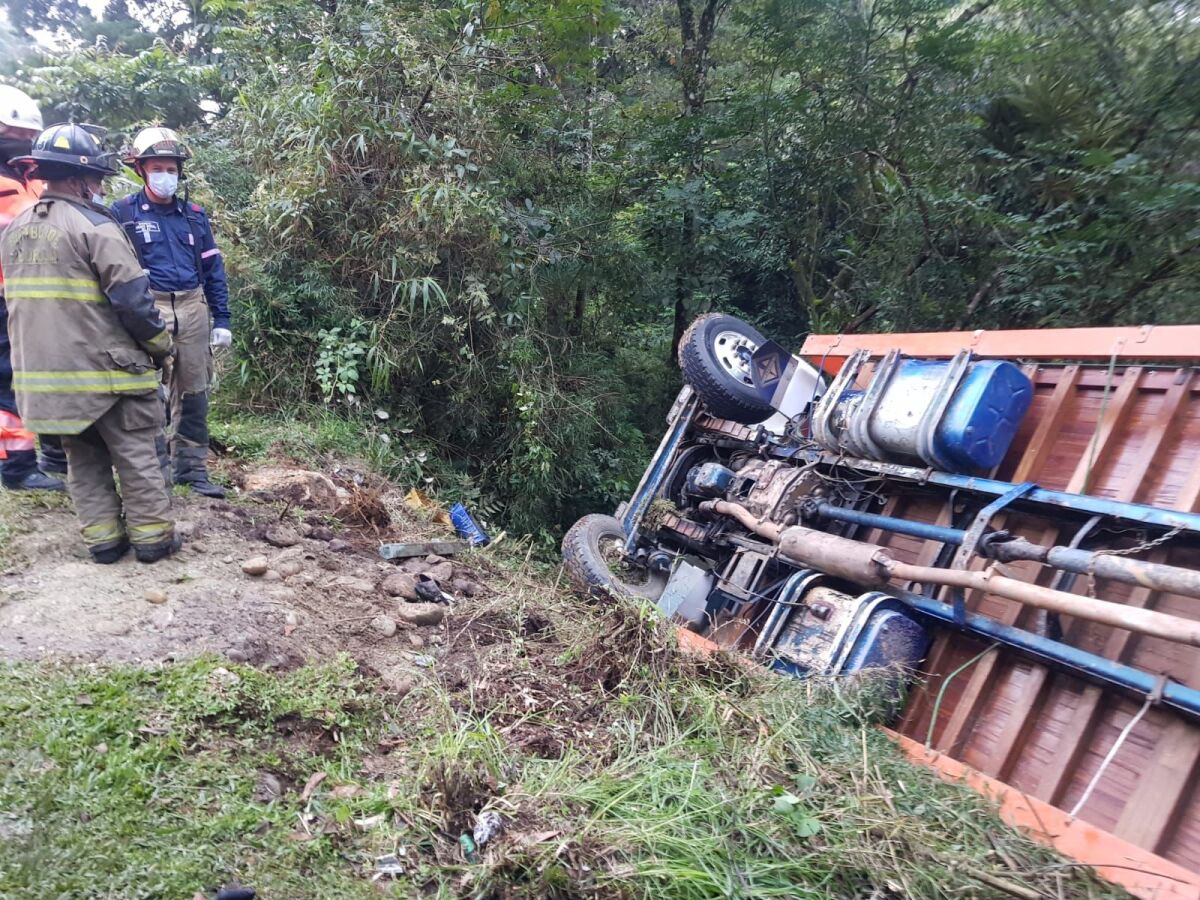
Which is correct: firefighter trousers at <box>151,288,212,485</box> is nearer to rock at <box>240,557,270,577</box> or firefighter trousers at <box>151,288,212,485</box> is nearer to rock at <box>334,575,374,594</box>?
rock at <box>240,557,270,577</box>

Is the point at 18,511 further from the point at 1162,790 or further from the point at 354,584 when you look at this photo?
the point at 1162,790

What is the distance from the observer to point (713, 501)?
4066mm

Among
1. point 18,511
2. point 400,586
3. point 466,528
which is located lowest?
point 18,511

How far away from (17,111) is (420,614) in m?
3.01

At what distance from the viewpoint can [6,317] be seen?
3463 mm

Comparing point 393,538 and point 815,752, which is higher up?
point 815,752

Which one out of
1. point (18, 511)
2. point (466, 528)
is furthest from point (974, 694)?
point (18, 511)

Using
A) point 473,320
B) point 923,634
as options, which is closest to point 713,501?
point 923,634

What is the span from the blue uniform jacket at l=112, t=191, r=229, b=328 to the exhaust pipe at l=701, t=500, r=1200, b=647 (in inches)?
117

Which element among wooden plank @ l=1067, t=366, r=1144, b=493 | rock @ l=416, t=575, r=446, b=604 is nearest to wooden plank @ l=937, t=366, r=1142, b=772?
wooden plank @ l=1067, t=366, r=1144, b=493

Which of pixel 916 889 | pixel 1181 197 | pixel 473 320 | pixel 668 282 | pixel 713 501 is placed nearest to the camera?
pixel 916 889

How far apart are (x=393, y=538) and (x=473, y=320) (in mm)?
2132

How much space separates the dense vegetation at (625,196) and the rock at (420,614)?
1.97m

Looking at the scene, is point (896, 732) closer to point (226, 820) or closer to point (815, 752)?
point (815, 752)
